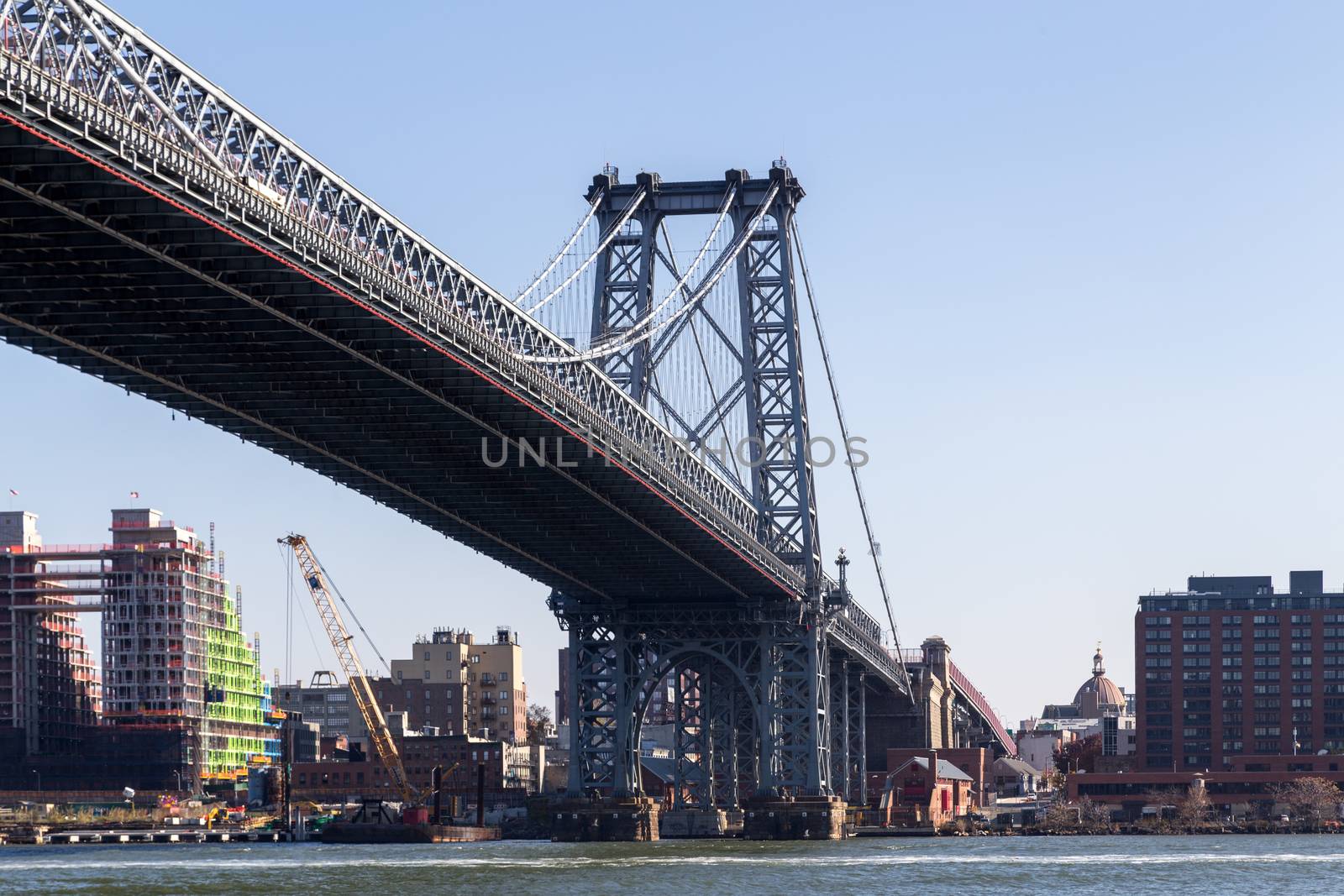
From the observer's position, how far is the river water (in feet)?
241

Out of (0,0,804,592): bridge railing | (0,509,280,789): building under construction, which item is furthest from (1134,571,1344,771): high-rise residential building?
(0,0,804,592): bridge railing

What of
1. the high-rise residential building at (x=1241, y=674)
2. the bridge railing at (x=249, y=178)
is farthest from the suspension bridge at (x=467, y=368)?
→ the high-rise residential building at (x=1241, y=674)

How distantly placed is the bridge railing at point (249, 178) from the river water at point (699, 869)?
1686 cm

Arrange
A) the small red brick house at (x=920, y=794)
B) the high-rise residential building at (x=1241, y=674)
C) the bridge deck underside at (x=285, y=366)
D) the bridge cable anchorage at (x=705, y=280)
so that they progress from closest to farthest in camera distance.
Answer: the bridge deck underside at (x=285, y=366)
the bridge cable anchorage at (x=705, y=280)
the small red brick house at (x=920, y=794)
the high-rise residential building at (x=1241, y=674)

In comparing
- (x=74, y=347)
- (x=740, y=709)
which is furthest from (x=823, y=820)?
(x=74, y=347)

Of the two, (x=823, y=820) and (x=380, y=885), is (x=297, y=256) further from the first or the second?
(x=823, y=820)

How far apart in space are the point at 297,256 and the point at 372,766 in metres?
125

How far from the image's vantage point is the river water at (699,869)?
7356 cm

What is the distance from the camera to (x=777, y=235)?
118 m

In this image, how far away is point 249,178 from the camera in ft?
169

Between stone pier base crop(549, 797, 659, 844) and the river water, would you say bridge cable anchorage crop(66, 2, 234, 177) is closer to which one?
the river water

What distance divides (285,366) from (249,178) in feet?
47.1

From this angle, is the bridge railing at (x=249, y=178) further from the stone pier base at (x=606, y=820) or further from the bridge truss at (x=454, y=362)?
the stone pier base at (x=606, y=820)

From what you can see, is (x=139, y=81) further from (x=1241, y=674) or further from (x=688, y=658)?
(x=1241, y=674)
